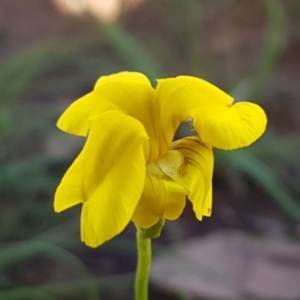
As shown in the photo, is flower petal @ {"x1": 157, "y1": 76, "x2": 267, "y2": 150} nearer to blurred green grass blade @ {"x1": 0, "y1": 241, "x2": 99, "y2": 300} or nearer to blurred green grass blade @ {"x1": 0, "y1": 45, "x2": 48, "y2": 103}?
blurred green grass blade @ {"x1": 0, "y1": 241, "x2": 99, "y2": 300}

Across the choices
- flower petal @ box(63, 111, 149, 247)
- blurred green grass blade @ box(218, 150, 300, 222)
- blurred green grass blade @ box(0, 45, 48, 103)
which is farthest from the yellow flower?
blurred green grass blade @ box(0, 45, 48, 103)

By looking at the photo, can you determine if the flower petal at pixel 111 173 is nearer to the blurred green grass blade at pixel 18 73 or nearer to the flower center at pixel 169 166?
the flower center at pixel 169 166

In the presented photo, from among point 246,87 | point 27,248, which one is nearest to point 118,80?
point 27,248

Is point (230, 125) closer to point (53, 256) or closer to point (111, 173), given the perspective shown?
point (111, 173)

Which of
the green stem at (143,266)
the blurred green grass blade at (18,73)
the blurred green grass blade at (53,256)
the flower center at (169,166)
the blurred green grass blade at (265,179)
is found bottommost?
the blurred green grass blade at (53,256)

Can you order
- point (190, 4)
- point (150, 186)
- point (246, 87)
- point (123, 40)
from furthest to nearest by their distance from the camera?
1. point (190, 4)
2. point (246, 87)
3. point (123, 40)
4. point (150, 186)

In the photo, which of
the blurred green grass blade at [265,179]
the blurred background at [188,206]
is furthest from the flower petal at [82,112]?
the blurred green grass blade at [265,179]

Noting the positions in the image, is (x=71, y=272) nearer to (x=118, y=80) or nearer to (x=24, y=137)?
(x=24, y=137)

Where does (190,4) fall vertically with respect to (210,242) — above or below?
above
